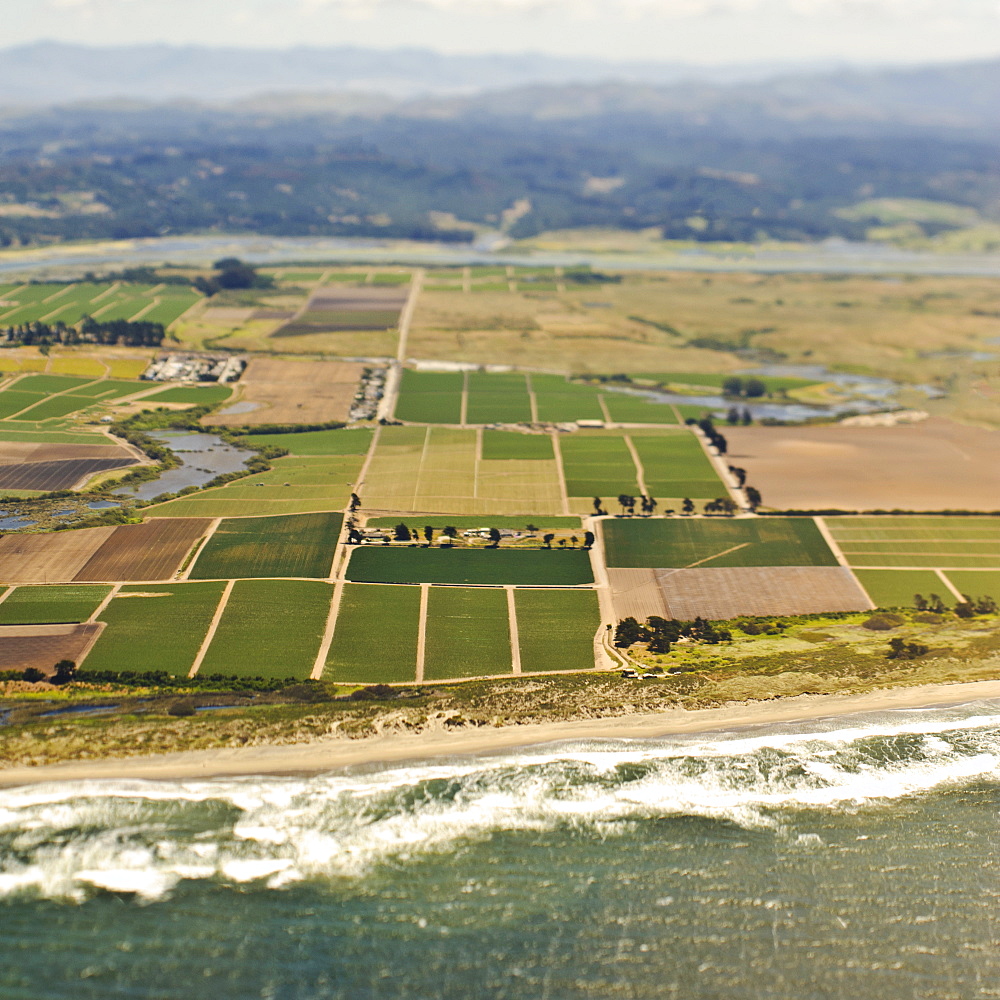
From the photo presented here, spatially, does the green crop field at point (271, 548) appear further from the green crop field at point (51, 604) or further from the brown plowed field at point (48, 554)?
the brown plowed field at point (48, 554)

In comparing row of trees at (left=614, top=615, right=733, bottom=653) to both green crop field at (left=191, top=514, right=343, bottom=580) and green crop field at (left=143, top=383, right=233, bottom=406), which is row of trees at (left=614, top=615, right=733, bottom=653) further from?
green crop field at (left=143, top=383, right=233, bottom=406)

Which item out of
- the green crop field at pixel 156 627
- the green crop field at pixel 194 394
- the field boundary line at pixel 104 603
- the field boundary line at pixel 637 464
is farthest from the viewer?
the green crop field at pixel 194 394

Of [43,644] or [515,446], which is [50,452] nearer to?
[43,644]

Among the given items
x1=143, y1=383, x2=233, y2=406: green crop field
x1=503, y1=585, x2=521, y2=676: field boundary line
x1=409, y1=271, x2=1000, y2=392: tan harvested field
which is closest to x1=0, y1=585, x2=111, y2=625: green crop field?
x1=503, y1=585, x2=521, y2=676: field boundary line

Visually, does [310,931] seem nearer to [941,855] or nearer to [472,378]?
[941,855]

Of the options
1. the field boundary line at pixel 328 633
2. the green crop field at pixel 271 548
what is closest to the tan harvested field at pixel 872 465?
the green crop field at pixel 271 548

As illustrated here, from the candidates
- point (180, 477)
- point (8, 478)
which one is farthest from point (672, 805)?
point (8, 478)

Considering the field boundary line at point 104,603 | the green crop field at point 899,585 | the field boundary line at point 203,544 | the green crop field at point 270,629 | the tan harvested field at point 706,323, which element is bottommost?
the tan harvested field at point 706,323
